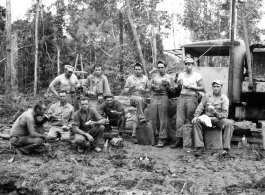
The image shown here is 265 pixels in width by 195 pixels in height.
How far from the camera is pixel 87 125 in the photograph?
7.19m

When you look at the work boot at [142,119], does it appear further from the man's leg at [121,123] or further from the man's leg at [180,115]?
the man's leg at [180,115]

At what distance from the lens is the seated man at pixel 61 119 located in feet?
24.8

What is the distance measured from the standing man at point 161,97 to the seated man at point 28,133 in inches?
98.6

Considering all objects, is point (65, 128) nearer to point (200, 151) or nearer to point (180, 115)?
point (180, 115)

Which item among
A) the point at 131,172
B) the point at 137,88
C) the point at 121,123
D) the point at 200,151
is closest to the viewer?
the point at 131,172

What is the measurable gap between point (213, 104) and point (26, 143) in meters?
4.00

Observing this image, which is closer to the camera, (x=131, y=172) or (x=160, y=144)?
(x=131, y=172)

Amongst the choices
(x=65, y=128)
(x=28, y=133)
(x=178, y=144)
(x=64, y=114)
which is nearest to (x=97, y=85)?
(x=64, y=114)

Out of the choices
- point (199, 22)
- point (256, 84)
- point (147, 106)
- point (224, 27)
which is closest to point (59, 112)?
point (147, 106)

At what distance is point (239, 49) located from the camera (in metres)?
8.17

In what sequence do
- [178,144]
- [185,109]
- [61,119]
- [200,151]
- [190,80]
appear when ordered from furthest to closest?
[61,119]
[178,144]
[185,109]
[190,80]
[200,151]

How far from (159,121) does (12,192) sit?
3.56 m

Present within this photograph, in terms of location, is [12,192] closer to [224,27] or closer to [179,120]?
[179,120]

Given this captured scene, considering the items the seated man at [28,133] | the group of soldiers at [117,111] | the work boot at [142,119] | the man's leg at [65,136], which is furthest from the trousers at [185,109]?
the seated man at [28,133]
